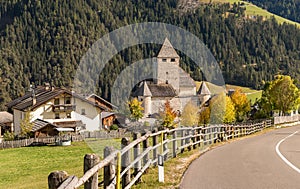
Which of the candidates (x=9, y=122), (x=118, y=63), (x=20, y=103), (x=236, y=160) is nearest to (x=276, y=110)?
(x=20, y=103)

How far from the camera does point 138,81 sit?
124938 mm

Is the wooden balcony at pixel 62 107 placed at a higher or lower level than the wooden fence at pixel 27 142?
higher

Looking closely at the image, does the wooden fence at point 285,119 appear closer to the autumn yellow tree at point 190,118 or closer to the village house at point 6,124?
the autumn yellow tree at point 190,118

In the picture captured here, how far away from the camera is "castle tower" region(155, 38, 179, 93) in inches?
4511

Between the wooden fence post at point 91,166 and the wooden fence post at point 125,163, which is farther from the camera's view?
the wooden fence post at point 125,163

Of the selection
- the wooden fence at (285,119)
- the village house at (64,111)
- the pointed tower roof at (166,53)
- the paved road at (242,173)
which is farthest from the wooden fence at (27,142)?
the pointed tower roof at (166,53)

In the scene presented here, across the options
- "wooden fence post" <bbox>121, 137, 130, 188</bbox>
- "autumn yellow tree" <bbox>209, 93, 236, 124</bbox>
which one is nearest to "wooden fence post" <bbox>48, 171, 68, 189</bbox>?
"wooden fence post" <bbox>121, 137, 130, 188</bbox>

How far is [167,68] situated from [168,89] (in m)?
13.5

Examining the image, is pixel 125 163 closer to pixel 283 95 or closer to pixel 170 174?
pixel 170 174

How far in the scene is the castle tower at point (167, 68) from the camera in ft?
376

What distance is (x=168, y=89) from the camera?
104 metres

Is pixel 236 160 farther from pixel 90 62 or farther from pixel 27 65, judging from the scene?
pixel 27 65

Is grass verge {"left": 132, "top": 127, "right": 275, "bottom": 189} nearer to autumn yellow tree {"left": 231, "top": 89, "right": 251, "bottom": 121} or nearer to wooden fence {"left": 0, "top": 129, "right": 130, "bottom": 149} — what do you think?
wooden fence {"left": 0, "top": 129, "right": 130, "bottom": 149}

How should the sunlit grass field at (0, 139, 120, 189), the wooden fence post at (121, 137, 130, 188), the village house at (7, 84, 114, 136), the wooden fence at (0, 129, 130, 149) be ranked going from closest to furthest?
the wooden fence post at (121, 137, 130, 188) → the sunlit grass field at (0, 139, 120, 189) → the wooden fence at (0, 129, 130, 149) → the village house at (7, 84, 114, 136)
